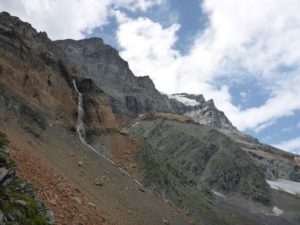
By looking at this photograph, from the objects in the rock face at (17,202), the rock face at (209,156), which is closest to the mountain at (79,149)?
the rock face at (17,202)

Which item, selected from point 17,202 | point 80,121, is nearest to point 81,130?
point 80,121

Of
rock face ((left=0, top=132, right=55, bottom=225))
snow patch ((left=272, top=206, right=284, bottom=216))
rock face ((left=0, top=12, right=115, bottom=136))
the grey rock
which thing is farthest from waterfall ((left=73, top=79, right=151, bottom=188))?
snow patch ((left=272, top=206, right=284, bottom=216))

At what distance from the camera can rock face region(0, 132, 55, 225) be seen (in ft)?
67.4

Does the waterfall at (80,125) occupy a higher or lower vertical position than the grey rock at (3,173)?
higher

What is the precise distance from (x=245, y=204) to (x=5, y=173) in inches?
4878

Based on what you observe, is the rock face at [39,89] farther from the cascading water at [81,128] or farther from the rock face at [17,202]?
the rock face at [17,202]

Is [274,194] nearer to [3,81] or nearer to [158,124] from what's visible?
[158,124]

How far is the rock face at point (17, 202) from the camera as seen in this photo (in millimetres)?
20558

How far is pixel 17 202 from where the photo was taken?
21625 millimetres

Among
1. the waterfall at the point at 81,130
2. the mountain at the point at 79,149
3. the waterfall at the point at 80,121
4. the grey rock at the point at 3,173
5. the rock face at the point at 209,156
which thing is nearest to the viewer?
the grey rock at the point at 3,173

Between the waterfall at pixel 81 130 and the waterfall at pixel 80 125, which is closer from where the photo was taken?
the waterfall at pixel 81 130

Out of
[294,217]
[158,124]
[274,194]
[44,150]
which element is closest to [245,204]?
[294,217]

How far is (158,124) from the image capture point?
163 metres

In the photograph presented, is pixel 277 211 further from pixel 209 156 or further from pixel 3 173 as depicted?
pixel 3 173
